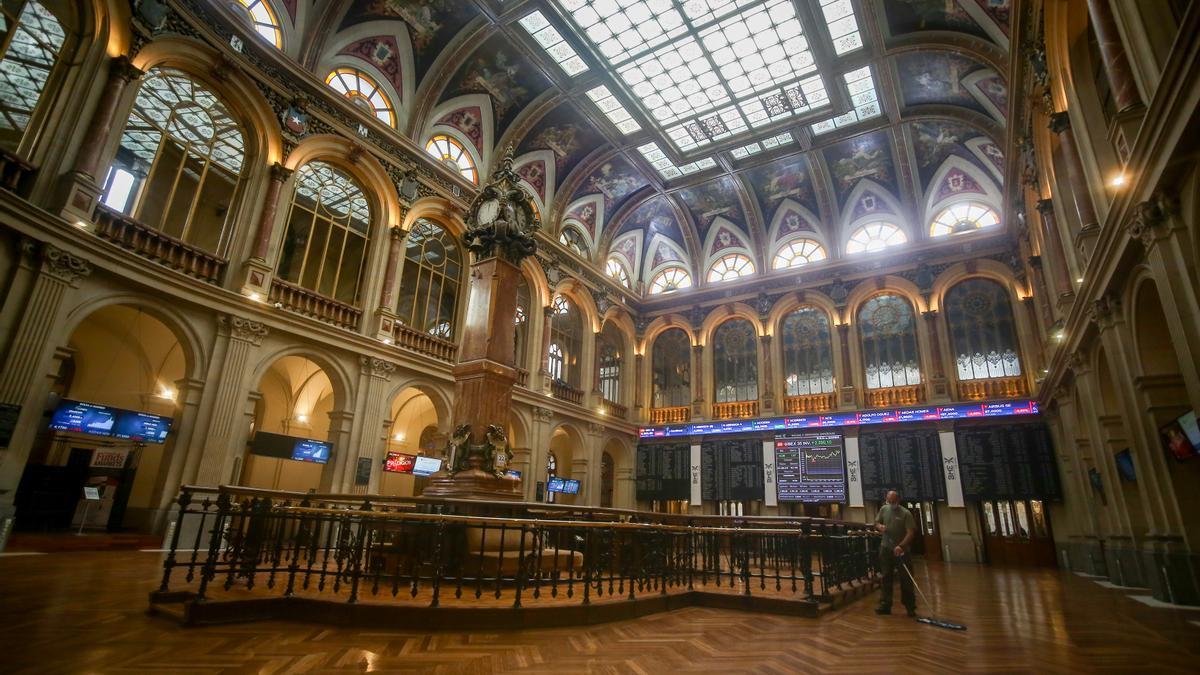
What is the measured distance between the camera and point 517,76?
1562 cm

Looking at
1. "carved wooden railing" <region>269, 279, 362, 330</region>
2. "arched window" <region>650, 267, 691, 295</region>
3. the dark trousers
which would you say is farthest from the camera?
"arched window" <region>650, 267, 691, 295</region>

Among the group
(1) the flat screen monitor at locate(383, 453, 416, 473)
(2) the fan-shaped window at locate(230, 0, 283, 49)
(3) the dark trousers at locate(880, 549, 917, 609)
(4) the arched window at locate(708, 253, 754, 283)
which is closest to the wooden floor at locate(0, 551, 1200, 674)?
(3) the dark trousers at locate(880, 549, 917, 609)

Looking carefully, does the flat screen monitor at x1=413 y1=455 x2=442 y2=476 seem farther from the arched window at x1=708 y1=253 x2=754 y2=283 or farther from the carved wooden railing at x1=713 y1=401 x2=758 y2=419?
the arched window at x1=708 y1=253 x2=754 y2=283

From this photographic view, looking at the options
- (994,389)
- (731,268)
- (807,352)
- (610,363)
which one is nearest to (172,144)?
(610,363)

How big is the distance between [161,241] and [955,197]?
21052 mm

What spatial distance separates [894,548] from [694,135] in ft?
48.1

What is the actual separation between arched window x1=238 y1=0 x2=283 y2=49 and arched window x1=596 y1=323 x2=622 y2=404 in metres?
13.4

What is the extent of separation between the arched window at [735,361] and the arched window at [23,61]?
1886cm

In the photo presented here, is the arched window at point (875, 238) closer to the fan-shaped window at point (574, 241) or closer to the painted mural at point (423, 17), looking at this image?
the fan-shaped window at point (574, 241)

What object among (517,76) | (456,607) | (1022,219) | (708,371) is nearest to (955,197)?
(1022,219)

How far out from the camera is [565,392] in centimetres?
1897

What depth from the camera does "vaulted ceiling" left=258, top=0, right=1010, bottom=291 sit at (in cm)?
1322

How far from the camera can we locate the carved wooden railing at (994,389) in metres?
15.8

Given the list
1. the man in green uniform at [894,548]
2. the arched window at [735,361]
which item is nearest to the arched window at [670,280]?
the arched window at [735,361]
